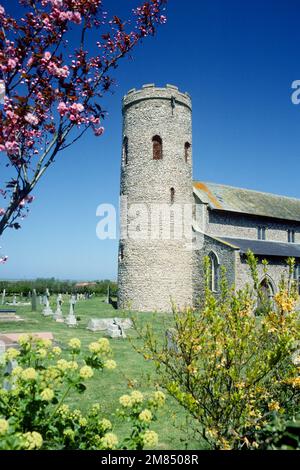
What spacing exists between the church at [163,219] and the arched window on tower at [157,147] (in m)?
0.07

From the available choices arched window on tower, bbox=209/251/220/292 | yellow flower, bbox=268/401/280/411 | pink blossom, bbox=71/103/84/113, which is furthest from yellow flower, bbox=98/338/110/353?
arched window on tower, bbox=209/251/220/292

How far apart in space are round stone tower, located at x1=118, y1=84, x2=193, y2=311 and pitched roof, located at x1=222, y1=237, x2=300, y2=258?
3.78 m

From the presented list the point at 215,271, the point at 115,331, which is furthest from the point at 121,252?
the point at 115,331

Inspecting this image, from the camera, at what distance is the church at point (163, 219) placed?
22609 millimetres

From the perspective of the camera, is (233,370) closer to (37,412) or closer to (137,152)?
(37,412)

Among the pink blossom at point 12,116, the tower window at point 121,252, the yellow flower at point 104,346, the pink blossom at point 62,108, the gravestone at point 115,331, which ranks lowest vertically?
the gravestone at point 115,331

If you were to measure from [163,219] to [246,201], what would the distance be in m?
10.0

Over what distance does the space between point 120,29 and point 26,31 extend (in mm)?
1550

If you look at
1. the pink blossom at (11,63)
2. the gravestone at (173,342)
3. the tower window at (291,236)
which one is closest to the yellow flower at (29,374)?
the gravestone at (173,342)

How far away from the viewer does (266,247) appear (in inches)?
1016

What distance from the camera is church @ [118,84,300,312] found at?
2261 centimetres

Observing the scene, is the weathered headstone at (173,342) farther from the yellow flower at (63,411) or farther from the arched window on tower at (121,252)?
the arched window on tower at (121,252)

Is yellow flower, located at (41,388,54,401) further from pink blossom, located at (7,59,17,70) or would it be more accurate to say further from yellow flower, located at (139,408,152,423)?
pink blossom, located at (7,59,17,70)

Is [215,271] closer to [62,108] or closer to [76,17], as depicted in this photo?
[62,108]
